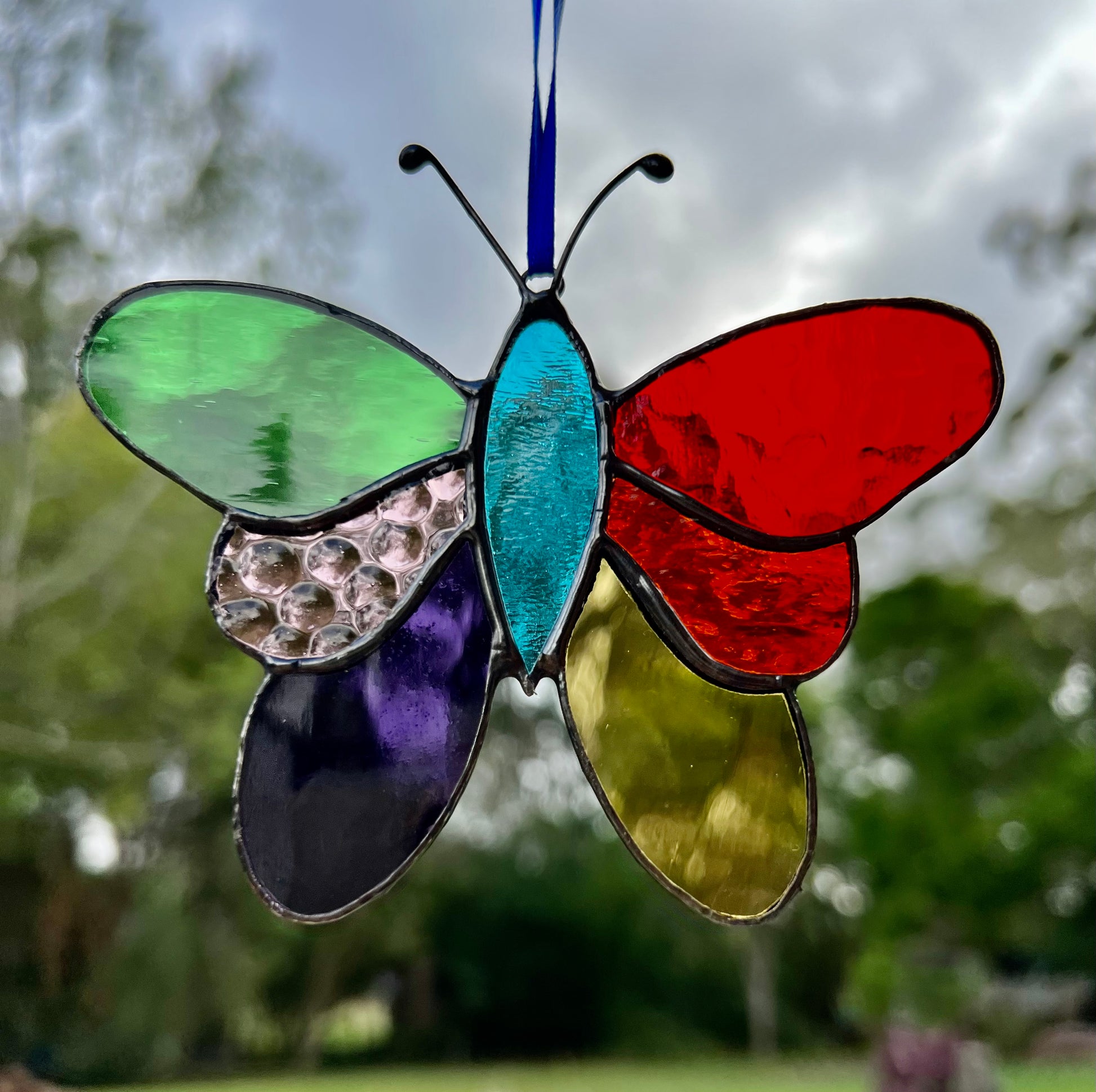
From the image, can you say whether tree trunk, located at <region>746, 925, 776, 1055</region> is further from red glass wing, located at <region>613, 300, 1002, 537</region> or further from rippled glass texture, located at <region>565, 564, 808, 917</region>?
red glass wing, located at <region>613, 300, 1002, 537</region>

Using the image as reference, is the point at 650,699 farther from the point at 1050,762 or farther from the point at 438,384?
the point at 1050,762

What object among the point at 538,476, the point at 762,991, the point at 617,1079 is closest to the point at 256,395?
the point at 538,476

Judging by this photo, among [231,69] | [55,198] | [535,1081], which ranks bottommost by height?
[535,1081]

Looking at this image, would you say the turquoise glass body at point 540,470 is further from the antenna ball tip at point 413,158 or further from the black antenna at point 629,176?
the antenna ball tip at point 413,158

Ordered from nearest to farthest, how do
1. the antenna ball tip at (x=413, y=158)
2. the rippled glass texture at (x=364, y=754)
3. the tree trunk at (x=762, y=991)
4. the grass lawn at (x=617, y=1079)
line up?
the rippled glass texture at (x=364, y=754) < the antenna ball tip at (x=413, y=158) < the grass lawn at (x=617, y=1079) < the tree trunk at (x=762, y=991)

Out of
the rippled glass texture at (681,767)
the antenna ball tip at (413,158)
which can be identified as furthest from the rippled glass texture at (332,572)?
the antenna ball tip at (413,158)

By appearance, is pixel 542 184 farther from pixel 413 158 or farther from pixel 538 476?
pixel 538 476

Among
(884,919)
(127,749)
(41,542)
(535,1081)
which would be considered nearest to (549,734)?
(535,1081)
